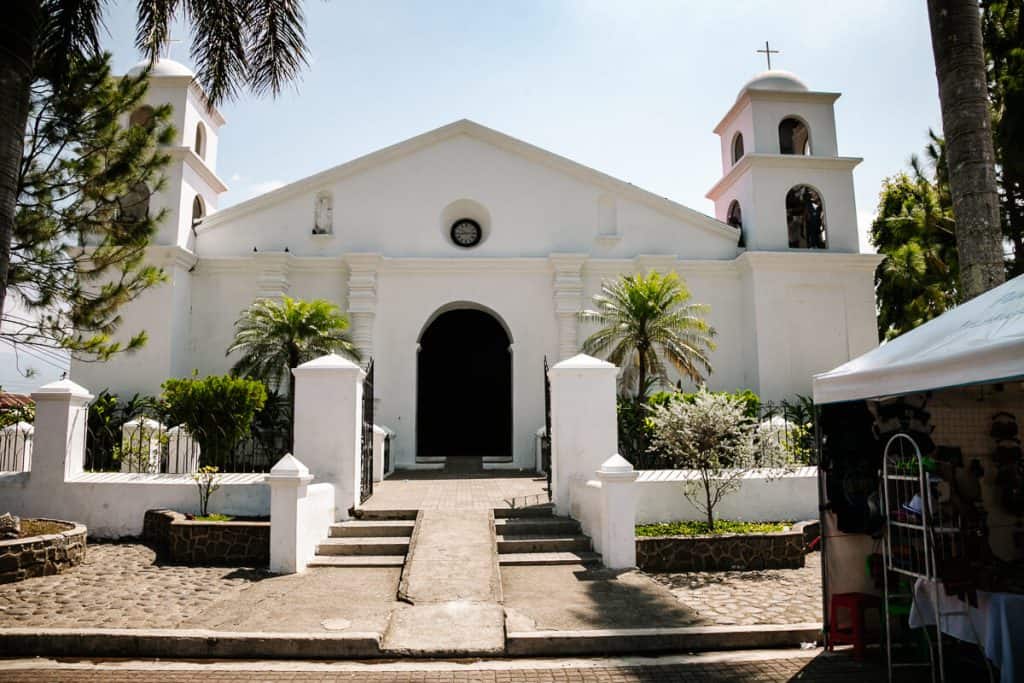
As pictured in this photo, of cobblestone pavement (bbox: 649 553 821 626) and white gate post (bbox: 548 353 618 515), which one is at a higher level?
white gate post (bbox: 548 353 618 515)

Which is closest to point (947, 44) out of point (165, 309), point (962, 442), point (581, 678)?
point (962, 442)

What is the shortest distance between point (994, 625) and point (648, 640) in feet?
8.05

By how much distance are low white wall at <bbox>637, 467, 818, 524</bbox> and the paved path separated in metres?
1.91

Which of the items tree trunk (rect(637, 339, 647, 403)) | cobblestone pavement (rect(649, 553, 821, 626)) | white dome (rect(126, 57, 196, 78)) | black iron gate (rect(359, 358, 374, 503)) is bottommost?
cobblestone pavement (rect(649, 553, 821, 626))

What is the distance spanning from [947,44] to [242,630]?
31.9 ft

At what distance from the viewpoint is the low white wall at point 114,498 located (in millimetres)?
9695

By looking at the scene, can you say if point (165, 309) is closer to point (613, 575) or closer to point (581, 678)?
point (613, 575)

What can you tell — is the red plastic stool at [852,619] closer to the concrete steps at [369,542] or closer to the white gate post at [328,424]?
the concrete steps at [369,542]

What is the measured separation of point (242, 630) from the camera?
19.0ft

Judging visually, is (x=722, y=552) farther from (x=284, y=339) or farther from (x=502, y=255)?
(x=502, y=255)

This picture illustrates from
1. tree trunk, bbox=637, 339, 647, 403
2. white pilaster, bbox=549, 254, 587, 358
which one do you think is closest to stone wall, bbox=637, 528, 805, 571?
tree trunk, bbox=637, 339, 647, 403

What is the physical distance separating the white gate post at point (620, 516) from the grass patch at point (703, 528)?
761 millimetres

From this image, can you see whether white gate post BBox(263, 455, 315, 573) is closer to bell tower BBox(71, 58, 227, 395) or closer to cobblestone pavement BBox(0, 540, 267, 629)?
cobblestone pavement BBox(0, 540, 267, 629)

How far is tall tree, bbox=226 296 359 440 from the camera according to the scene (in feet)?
47.1
